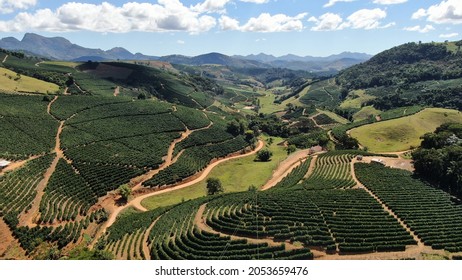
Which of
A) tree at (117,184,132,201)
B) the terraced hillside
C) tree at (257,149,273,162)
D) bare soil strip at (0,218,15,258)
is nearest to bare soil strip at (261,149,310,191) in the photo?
tree at (257,149,273,162)

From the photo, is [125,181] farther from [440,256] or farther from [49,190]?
[440,256]

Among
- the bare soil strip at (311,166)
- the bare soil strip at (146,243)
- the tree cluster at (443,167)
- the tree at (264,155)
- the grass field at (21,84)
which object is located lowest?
the tree at (264,155)

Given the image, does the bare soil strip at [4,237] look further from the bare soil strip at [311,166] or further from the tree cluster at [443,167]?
the tree cluster at [443,167]

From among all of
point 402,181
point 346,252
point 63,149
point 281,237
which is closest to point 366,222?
point 346,252

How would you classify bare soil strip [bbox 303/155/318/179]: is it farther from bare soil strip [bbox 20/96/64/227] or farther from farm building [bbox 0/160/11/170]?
farm building [bbox 0/160/11/170]

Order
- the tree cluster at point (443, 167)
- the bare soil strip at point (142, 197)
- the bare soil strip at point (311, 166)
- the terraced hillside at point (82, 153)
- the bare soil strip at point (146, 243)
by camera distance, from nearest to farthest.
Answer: the bare soil strip at point (146, 243)
the terraced hillside at point (82, 153)
the bare soil strip at point (142, 197)
the tree cluster at point (443, 167)
the bare soil strip at point (311, 166)

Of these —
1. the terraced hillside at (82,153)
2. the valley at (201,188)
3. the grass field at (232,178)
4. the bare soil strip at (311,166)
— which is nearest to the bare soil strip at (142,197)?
the valley at (201,188)

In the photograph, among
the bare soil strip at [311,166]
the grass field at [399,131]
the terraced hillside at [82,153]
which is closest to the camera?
the terraced hillside at [82,153]
